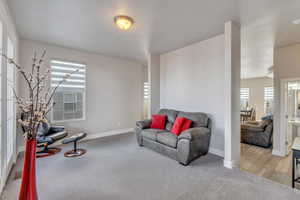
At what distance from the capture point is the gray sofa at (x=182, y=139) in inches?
107

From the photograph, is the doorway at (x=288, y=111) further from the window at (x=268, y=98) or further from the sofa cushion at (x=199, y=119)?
the window at (x=268, y=98)

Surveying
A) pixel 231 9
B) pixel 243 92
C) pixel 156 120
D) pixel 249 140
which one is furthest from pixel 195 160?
pixel 243 92

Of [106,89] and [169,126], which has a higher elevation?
[106,89]

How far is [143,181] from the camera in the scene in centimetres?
226

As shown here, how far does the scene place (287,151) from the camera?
3662mm

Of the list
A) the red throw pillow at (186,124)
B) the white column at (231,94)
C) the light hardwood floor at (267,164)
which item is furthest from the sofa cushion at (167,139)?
the light hardwood floor at (267,164)

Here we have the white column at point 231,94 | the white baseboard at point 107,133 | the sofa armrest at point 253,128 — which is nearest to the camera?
the white column at point 231,94

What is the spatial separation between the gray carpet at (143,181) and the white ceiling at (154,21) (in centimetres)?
272

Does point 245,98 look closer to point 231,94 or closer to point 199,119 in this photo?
point 199,119

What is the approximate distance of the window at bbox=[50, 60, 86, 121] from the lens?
4004 millimetres

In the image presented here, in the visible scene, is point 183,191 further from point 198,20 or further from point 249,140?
point 249,140

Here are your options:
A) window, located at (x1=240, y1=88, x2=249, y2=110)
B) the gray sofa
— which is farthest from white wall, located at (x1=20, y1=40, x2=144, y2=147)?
window, located at (x1=240, y1=88, x2=249, y2=110)

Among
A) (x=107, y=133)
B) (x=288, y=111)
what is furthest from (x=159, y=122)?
(x=288, y=111)

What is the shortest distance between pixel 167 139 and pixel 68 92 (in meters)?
3.19
